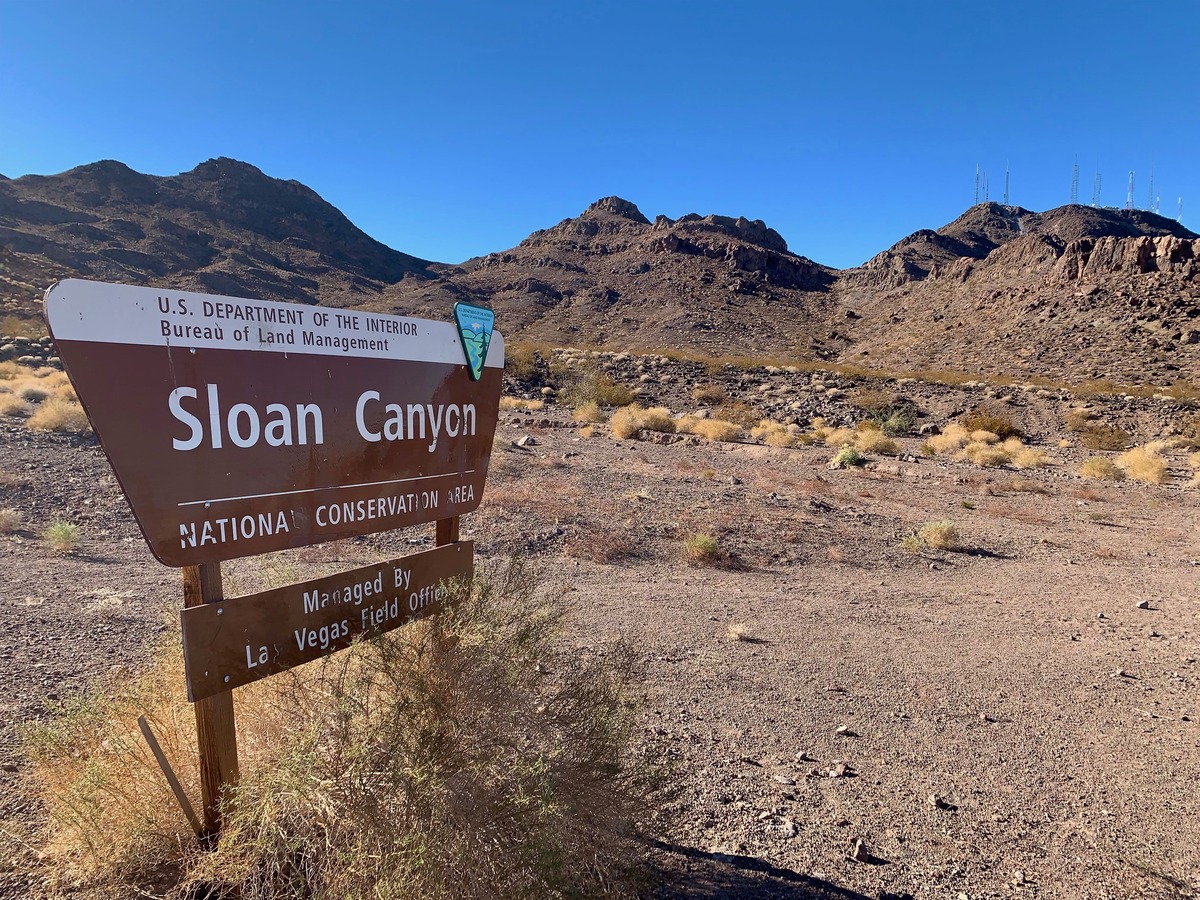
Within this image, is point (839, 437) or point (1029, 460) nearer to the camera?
point (1029, 460)

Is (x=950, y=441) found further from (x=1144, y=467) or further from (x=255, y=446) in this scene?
(x=255, y=446)

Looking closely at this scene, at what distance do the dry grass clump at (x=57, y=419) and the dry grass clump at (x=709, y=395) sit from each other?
2078 cm

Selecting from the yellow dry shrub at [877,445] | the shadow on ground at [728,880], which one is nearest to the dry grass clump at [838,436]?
the yellow dry shrub at [877,445]

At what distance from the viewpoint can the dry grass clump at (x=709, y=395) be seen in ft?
92.7

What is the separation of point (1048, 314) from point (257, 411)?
168 feet

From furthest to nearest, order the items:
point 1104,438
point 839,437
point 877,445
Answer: point 839,437, point 1104,438, point 877,445

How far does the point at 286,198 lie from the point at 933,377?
92.0 m

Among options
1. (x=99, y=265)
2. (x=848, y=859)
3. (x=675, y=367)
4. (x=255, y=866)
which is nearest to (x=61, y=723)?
(x=255, y=866)

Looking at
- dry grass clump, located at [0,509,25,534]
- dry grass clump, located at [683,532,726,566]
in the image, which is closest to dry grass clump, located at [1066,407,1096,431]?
dry grass clump, located at [683,532,726,566]

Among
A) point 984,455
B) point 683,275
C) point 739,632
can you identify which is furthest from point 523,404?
point 683,275

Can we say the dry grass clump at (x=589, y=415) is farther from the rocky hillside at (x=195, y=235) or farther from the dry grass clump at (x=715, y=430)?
the rocky hillside at (x=195, y=235)

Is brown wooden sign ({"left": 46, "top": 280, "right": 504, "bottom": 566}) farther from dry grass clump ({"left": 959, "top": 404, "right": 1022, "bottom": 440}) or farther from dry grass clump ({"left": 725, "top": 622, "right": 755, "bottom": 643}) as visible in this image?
dry grass clump ({"left": 959, "top": 404, "right": 1022, "bottom": 440})

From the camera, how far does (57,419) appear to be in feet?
42.6

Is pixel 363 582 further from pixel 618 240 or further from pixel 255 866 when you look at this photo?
pixel 618 240
